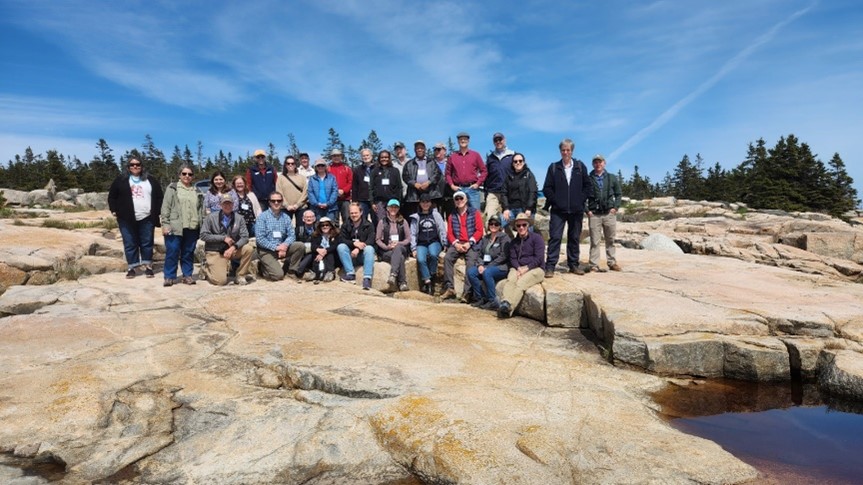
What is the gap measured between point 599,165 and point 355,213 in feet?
18.8

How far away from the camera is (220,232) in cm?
1067

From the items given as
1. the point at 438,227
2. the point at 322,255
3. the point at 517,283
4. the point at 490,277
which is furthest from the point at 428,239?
the point at 517,283

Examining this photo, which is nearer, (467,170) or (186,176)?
(186,176)

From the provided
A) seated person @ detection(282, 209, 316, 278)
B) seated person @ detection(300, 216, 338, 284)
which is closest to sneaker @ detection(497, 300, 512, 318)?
seated person @ detection(300, 216, 338, 284)

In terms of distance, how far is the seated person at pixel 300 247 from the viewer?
36.9 feet

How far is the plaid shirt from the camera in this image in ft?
36.4

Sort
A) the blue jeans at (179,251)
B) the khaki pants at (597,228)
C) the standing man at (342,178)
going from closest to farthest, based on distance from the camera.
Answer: the blue jeans at (179,251), the khaki pants at (597,228), the standing man at (342,178)

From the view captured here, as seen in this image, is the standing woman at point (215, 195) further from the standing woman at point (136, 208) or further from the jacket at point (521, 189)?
the jacket at point (521, 189)

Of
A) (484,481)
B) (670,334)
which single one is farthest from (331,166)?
(484,481)

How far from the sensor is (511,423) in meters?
4.55

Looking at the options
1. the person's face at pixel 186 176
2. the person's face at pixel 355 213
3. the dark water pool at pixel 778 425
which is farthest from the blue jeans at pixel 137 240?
the dark water pool at pixel 778 425

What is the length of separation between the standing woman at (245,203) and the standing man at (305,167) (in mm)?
1643

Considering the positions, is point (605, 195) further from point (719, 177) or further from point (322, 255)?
point (719, 177)

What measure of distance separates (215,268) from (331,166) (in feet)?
12.7
